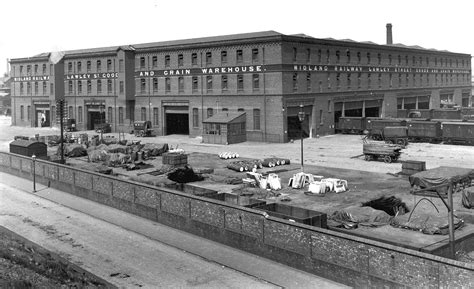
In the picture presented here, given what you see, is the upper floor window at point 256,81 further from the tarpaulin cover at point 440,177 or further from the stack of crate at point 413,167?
the tarpaulin cover at point 440,177

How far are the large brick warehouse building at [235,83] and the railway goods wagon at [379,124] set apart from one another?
6.45 metres

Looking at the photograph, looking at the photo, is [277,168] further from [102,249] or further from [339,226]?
[102,249]

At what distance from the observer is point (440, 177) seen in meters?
29.2

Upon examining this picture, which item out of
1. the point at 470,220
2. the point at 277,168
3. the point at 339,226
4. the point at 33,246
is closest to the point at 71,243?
the point at 33,246

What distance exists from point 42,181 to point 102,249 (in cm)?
1722

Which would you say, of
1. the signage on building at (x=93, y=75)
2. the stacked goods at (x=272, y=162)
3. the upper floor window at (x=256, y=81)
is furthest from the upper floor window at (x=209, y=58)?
the stacked goods at (x=272, y=162)

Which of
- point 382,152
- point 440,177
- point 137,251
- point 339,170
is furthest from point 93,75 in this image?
point 137,251

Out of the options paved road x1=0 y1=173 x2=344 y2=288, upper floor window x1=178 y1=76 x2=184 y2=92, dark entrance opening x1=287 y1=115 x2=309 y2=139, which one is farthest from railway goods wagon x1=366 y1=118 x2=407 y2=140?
paved road x1=0 y1=173 x2=344 y2=288

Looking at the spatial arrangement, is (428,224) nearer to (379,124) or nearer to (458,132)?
(458,132)

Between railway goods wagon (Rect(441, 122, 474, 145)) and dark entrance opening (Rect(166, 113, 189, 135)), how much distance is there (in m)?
35.8

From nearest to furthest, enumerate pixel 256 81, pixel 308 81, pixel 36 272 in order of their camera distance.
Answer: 1. pixel 36 272
2. pixel 256 81
3. pixel 308 81

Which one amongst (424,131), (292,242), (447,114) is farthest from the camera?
(447,114)

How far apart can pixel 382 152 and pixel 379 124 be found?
59.6ft

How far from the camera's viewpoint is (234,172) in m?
39.6
